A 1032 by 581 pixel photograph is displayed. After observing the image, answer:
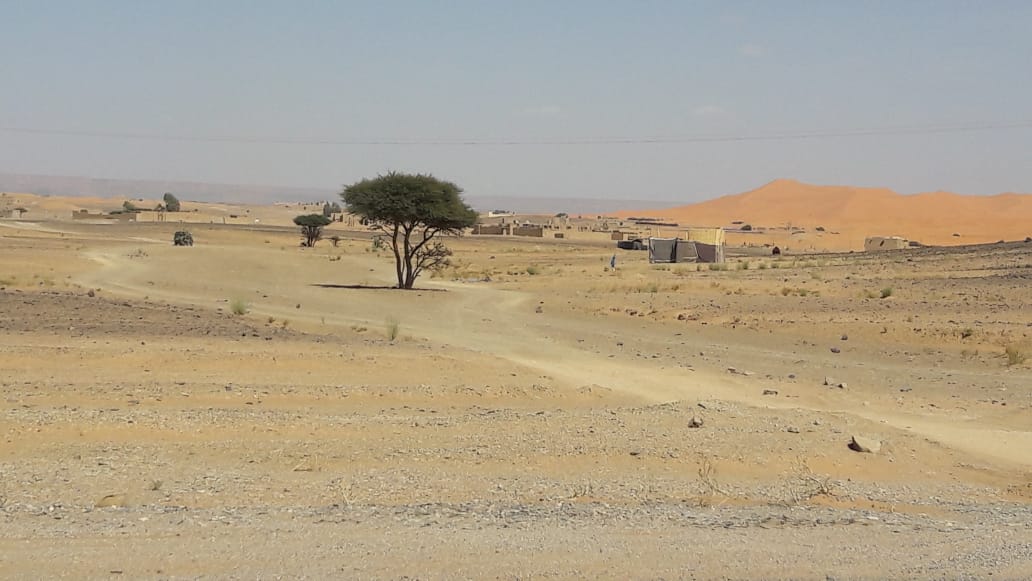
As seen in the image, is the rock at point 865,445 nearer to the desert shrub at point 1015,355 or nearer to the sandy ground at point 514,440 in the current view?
the sandy ground at point 514,440

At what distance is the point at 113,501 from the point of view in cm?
970

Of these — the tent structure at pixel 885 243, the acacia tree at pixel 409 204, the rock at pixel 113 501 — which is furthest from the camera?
the tent structure at pixel 885 243

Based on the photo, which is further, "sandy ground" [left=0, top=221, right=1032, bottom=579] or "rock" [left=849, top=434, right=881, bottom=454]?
"rock" [left=849, top=434, right=881, bottom=454]

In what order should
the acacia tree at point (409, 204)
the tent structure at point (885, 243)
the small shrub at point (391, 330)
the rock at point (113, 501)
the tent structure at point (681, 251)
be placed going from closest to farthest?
the rock at point (113, 501) < the small shrub at point (391, 330) < the acacia tree at point (409, 204) < the tent structure at point (681, 251) < the tent structure at point (885, 243)

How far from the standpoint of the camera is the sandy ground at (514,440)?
7762 millimetres

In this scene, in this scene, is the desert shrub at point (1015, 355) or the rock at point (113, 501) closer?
the rock at point (113, 501)

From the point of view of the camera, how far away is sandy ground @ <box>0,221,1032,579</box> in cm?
776

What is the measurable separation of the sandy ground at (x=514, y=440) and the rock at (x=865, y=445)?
4.8 inches

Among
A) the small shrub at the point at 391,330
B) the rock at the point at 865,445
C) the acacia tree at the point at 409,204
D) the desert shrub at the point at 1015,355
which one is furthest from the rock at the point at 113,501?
the acacia tree at the point at 409,204

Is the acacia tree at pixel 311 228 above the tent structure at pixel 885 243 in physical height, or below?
above

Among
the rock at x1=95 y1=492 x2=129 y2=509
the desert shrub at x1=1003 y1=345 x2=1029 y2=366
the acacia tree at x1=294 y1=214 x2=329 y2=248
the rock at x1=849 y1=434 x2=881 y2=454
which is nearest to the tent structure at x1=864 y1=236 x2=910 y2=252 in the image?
the acacia tree at x1=294 y1=214 x2=329 y2=248

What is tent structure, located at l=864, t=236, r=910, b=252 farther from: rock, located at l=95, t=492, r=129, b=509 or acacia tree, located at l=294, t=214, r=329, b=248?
rock, located at l=95, t=492, r=129, b=509

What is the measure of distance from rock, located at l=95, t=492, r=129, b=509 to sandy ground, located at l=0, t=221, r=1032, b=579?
0.06m

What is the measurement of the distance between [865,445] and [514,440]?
13.9 feet
